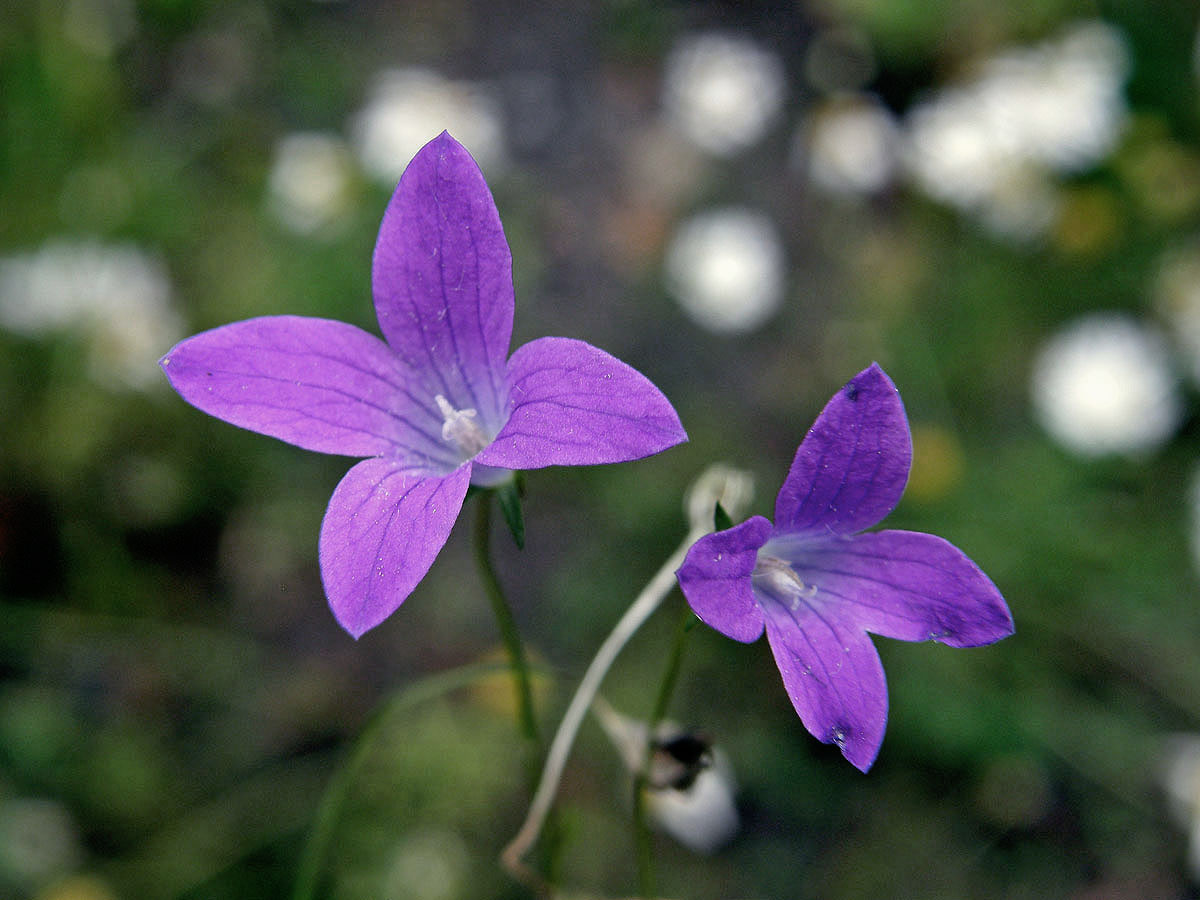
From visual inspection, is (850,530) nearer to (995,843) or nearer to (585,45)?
(995,843)

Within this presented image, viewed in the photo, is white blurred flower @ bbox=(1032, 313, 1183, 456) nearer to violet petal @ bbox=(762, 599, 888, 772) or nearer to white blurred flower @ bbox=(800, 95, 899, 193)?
white blurred flower @ bbox=(800, 95, 899, 193)

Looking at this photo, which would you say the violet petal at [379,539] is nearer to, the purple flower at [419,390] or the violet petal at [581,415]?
the purple flower at [419,390]

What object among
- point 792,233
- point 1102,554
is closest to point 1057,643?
point 1102,554

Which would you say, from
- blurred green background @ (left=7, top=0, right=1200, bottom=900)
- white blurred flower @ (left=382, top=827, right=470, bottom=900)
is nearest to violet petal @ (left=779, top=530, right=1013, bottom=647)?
blurred green background @ (left=7, top=0, right=1200, bottom=900)

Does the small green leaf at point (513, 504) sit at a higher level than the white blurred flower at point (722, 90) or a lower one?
lower

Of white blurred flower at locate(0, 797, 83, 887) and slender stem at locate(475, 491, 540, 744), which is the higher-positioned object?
slender stem at locate(475, 491, 540, 744)

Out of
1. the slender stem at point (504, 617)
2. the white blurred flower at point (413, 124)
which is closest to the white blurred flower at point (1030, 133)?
the white blurred flower at point (413, 124)
